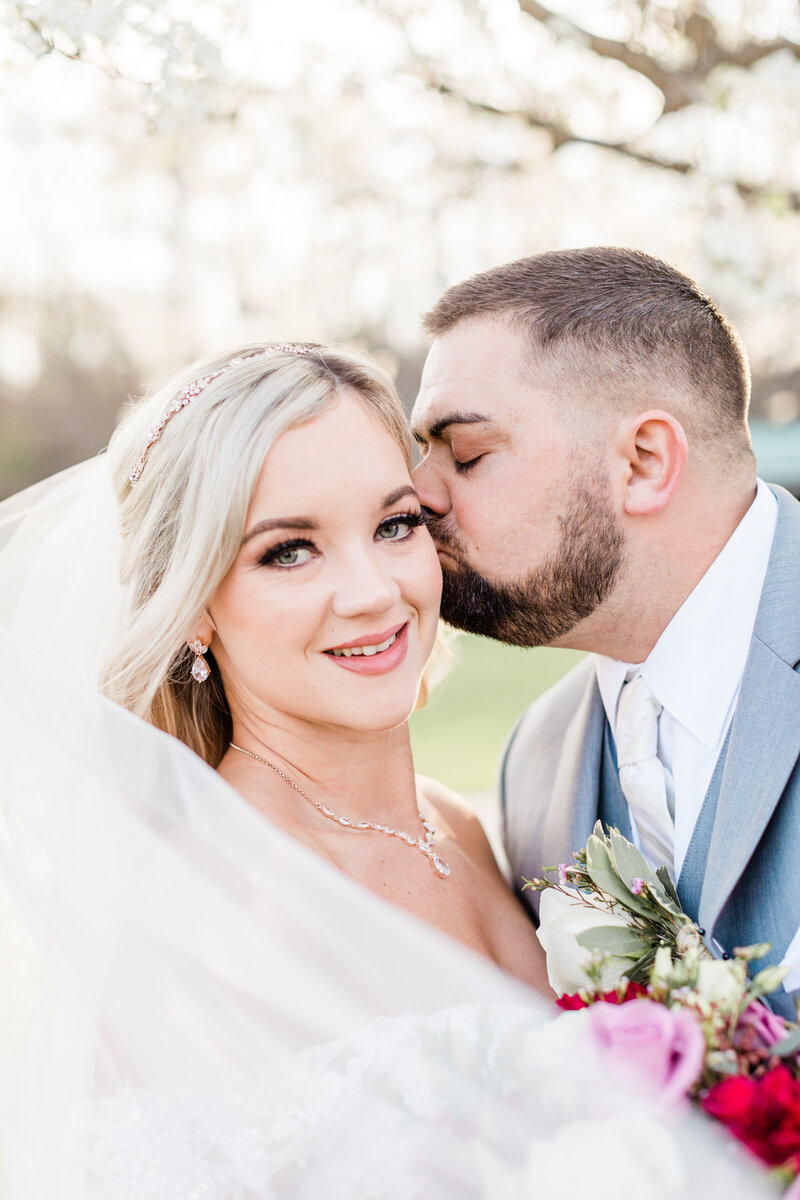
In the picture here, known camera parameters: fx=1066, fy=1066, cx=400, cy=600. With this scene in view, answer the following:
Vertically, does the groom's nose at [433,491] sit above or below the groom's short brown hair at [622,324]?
below

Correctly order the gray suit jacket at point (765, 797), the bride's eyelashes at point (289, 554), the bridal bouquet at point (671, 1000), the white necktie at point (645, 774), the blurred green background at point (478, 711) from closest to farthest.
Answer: the bridal bouquet at point (671, 1000) → the gray suit jacket at point (765, 797) → the bride's eyelashes at point (289, 554) → the white necktie at point (645, 774) → the blurred green background at point (478, 711)

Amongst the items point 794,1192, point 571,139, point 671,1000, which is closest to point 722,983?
point 671,1000

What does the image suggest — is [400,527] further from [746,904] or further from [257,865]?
[746,904]

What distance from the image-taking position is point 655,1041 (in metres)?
1.43

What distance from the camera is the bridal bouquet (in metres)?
1.37

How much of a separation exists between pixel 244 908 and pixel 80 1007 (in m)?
0.33

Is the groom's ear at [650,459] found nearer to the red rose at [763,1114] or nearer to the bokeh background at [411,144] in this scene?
the bokeh background at [411,144]

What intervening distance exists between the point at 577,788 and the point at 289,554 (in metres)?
1.14

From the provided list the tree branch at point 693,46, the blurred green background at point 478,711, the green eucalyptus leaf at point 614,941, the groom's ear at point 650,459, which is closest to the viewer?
the green eucalyptus leaf at point 614,941

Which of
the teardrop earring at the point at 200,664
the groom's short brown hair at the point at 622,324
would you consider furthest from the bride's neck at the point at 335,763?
the groom's short brown hair at the point at 622,324

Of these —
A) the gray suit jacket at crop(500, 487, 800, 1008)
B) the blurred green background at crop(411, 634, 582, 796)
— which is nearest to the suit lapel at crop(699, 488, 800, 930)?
the gray suit jacket at crop(500, 487, 800, 1008)

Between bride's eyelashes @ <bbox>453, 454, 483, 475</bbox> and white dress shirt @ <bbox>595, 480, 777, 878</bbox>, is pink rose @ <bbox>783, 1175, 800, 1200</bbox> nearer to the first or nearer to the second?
white dress shirt @ <bbox>595, 480, 777, 878</bbox>

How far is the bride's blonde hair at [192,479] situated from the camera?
240cm

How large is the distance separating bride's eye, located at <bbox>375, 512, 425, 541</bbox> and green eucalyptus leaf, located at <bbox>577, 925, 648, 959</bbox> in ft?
3.53
